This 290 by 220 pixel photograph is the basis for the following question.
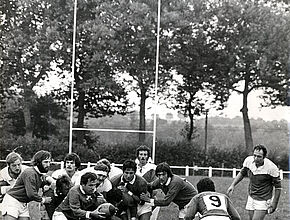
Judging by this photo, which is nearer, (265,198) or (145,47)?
(265,198)

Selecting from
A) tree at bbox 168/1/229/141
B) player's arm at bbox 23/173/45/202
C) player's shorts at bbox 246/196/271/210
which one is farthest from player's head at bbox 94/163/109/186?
tree at bbox 168/1/229/141

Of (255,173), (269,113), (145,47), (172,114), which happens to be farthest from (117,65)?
(255,173)

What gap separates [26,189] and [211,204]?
1.86 m

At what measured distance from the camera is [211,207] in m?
5.18

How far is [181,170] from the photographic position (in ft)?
39.9

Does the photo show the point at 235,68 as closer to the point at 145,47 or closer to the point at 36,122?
the point at 145,47

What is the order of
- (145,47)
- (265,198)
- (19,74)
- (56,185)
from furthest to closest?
1. (19,74)
2. (145,47)
3. (265,198)
4. (56,185)

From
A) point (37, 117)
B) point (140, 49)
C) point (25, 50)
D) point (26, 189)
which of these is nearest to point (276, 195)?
Answer: point (26, 189)

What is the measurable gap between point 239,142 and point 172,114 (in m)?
1.48

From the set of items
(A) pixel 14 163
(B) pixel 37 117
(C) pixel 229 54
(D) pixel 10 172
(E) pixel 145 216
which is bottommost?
(E) pixel 145 216

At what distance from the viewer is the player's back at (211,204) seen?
5.18 m

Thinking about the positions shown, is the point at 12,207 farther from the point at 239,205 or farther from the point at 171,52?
the point at 171,52

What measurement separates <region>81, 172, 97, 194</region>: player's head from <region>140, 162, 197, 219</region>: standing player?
3.07ft

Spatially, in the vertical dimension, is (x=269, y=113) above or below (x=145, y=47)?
below
